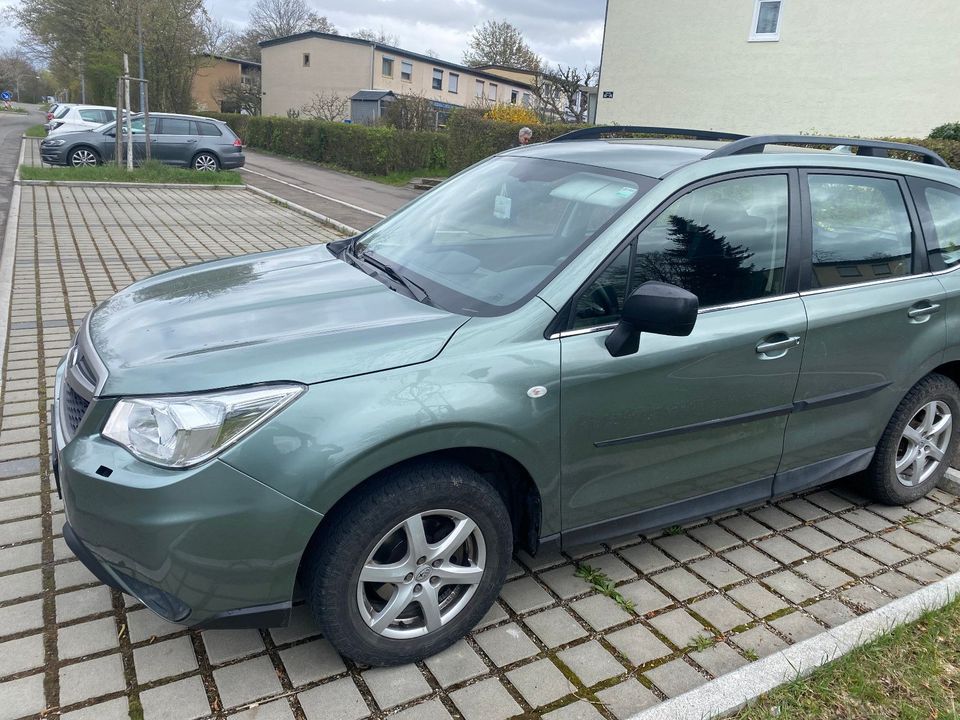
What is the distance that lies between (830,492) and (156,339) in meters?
3.66

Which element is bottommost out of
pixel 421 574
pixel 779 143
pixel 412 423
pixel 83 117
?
pixel 421 574

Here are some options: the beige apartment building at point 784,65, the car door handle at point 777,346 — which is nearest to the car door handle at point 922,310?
the car door handle at point 777,346

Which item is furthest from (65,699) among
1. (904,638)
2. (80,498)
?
(904,638)

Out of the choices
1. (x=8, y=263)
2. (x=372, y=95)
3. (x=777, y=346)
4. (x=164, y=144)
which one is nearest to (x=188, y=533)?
(x=777, y=346)

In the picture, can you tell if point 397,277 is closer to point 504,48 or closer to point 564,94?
point 564,94

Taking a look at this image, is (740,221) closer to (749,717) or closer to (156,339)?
(749,717)

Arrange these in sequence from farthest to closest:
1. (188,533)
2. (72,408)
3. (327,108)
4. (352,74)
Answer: (352,74) < (327,108) < (72,408) < (188,533)

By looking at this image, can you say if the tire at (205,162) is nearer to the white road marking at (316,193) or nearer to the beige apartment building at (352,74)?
the white road marking at (316,193)

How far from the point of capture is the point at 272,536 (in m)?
2.27

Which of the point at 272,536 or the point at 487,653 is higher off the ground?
the point at 272,536

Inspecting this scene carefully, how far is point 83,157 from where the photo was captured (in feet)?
60.6

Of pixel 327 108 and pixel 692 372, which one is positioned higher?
pixel 327 108

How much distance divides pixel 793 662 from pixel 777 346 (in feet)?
4.11

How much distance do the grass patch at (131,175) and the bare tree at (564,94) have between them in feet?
46.1
